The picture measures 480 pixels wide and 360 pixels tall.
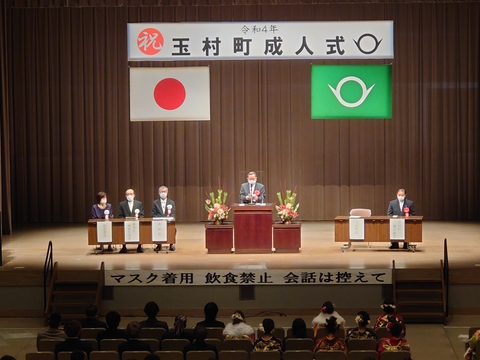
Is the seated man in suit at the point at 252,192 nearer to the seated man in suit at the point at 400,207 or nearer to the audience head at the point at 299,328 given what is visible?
the seated man in suit at the point at 400,207

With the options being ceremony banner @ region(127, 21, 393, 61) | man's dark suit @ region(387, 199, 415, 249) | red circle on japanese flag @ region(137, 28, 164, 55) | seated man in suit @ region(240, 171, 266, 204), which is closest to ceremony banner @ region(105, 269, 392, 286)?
man's dark suit @ region(387, 199, 415, 249)

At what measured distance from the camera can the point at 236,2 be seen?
15500 millimetres

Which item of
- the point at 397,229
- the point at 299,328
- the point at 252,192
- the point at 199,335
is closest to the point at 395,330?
the point at 299,328

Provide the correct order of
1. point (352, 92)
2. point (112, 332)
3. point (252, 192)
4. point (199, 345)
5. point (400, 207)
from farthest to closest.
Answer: point (352, 92) → point (252, 192) → point (400, 207) → point (112, 332) → point (199, 345)

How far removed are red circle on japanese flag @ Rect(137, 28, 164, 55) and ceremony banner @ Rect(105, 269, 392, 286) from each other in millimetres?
5348

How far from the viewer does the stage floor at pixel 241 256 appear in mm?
10953

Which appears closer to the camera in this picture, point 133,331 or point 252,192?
point 133,331

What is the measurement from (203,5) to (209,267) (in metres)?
6.83

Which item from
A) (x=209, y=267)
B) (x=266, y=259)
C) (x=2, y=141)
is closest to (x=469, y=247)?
(x=266, y=259)

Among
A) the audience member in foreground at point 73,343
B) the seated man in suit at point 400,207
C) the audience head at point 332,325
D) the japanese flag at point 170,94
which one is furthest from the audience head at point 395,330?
the japanese flag at point 170,94

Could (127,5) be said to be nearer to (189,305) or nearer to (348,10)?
(348,10)

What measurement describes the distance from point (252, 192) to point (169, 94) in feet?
11.9

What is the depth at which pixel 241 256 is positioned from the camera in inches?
459

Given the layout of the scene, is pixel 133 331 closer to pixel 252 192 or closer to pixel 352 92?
pixel 252 192
